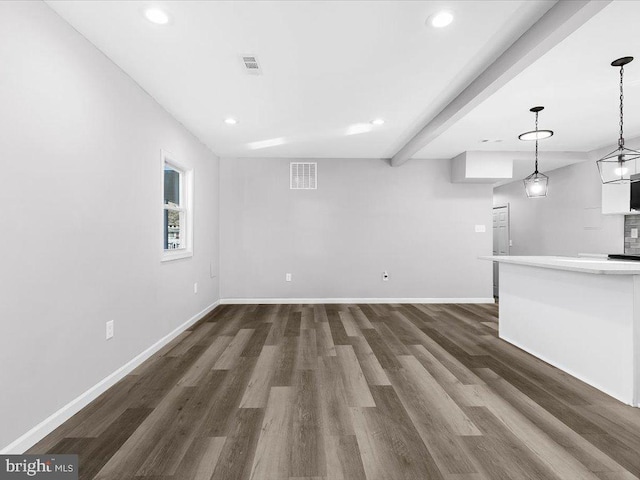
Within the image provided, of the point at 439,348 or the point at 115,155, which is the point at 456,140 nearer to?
the point at 439,348

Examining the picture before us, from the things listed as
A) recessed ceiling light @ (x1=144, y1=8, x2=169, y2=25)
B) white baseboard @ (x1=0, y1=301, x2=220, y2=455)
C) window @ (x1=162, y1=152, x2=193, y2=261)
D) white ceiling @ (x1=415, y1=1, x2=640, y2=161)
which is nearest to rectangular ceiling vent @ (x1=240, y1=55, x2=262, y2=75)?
recessed ceiling light @ (x1=144, y1=8, x2=169, y2=25)

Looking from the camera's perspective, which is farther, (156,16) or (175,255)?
(175,255)

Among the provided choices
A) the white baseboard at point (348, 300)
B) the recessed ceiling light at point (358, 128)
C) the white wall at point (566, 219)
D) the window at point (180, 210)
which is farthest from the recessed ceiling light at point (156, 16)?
the white wall at point (566, 219)

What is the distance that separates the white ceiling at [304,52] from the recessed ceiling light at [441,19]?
0.05m

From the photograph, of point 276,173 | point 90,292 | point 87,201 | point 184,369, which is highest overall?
point 276,173

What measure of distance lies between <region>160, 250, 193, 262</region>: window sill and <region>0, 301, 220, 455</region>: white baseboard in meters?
0.84

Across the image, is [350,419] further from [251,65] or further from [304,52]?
[251,65]

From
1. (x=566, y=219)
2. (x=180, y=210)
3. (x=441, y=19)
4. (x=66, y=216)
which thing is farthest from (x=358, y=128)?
→ (x=566, y=219)

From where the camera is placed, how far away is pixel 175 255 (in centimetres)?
368

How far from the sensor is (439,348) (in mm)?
3250

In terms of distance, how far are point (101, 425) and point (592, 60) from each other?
4.34 m

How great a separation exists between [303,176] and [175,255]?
2.72 metres

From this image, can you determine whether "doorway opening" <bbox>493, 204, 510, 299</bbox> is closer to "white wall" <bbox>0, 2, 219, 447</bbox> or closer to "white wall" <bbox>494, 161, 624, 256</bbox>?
"white wall" <bbox>494, 161, 624, 256</bbox>

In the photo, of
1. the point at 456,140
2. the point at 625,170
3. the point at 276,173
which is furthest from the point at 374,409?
the point at 276,173
